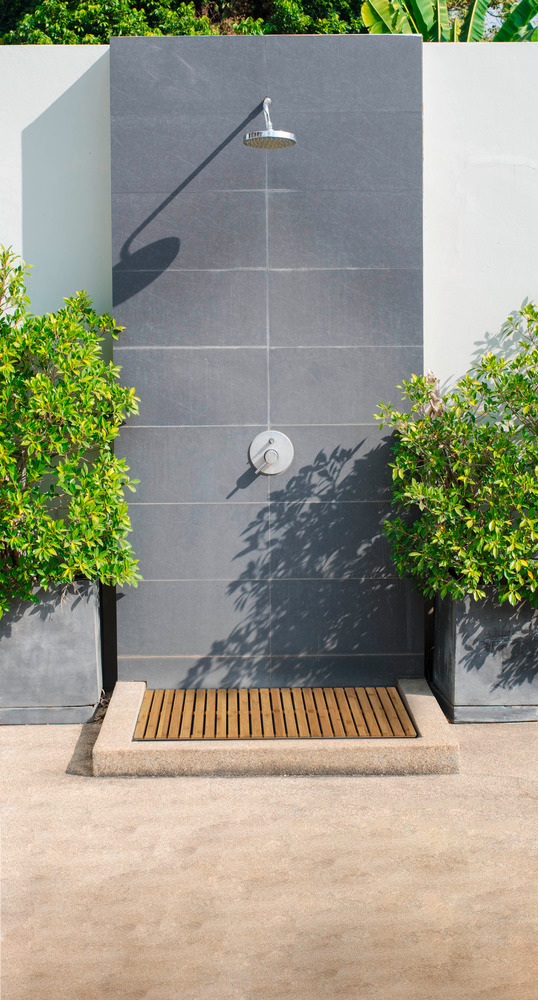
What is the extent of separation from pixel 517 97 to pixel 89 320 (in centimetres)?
319

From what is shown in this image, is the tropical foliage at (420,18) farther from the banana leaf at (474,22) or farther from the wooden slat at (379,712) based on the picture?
the wooden slat at (379,712)

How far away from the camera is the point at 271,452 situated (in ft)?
17.8

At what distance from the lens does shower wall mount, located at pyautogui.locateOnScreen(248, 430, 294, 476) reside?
214 inches

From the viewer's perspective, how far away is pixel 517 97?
5.61m

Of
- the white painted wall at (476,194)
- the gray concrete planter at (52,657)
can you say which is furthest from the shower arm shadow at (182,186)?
the gray concrete planter at (52,657)

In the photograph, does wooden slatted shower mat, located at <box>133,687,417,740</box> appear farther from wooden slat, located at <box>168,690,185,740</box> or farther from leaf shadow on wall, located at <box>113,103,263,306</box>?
leaf shadow on wall, located at <box>113,103,263,306</box>

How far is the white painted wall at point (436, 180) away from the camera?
5582mm

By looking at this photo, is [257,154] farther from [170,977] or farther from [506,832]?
[170,977]

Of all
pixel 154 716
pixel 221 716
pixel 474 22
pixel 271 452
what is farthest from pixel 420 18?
pixel 154 716

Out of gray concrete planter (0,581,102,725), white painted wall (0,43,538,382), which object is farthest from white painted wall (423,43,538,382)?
gray concrete planter (0,581,102,725)

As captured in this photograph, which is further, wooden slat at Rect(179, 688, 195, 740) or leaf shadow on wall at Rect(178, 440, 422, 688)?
leaf shadow on wall at Rect(178, 440, 422, 688)

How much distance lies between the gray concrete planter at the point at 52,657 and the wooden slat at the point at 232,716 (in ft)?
2.80

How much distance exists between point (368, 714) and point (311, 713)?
0.35 metres

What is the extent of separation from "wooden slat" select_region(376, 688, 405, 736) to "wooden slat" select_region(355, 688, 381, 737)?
87mm
